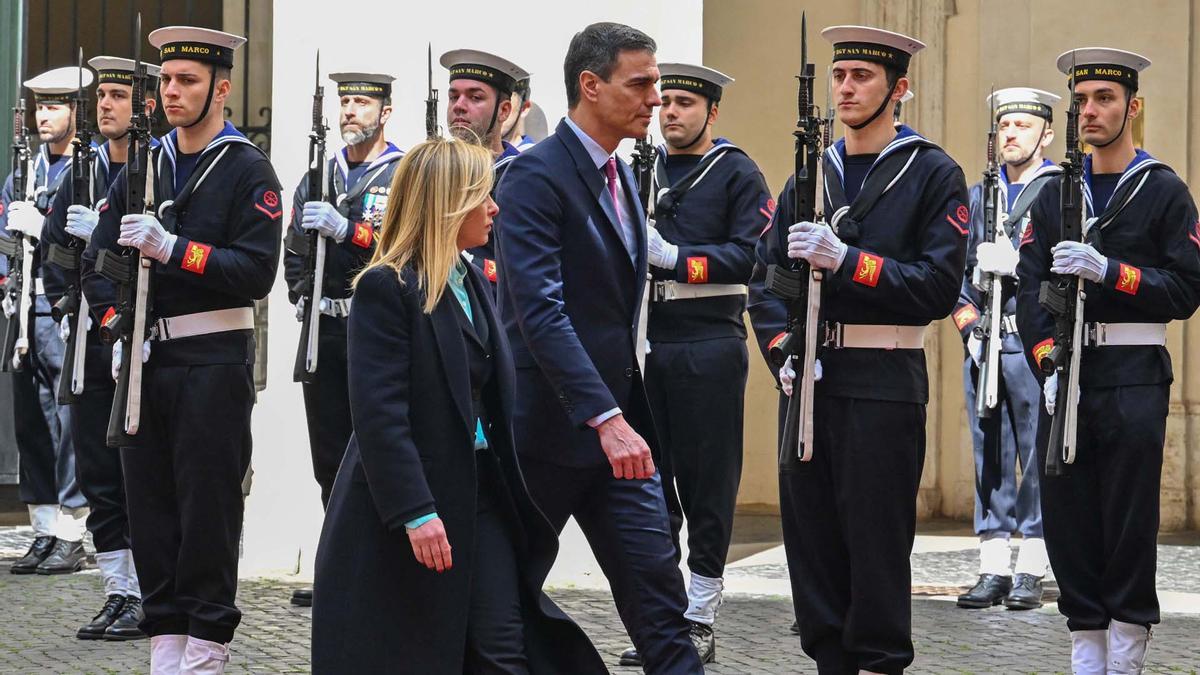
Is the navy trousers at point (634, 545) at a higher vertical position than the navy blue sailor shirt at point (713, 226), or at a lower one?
lower

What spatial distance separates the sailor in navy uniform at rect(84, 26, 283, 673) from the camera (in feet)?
20.7

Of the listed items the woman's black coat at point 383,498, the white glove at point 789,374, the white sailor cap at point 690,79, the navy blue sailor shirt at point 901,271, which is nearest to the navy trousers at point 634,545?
the woman's black coat at point 383,498

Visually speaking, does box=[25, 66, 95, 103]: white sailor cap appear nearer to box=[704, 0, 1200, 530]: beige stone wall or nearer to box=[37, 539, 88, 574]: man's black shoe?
box=[37, 539, 88, 574]: man's black shoe

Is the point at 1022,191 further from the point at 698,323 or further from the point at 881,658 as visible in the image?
the point at 881,658

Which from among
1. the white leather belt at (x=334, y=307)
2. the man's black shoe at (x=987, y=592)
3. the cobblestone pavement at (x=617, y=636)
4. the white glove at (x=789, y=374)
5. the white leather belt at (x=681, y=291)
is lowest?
the cobblestone pavement at (x=617, y=636)

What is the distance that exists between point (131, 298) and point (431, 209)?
83.5 inches

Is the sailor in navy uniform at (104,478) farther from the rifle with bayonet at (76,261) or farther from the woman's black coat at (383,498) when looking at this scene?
the woman's black coat at (383,498)

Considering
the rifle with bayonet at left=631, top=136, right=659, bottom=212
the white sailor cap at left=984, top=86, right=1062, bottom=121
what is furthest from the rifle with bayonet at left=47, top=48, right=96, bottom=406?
the white sailor cap at left=984, top=86, right=1062, bottom=121

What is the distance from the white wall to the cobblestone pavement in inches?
12.6

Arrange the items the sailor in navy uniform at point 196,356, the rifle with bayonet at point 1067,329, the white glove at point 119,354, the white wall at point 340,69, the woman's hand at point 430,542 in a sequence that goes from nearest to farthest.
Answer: the woman's hand at point 430,542 < the sailor in navy uniform at point 196,356 < the white glove at point 119,354 < the rifle with bayonet at point 1067,329 < the white wall at point 340,69

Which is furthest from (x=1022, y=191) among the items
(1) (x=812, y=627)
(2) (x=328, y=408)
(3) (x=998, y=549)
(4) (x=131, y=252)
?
(4) (x=131, y=252)

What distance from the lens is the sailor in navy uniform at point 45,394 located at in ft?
32.6

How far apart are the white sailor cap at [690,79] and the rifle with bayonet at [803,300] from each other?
68.6 inches

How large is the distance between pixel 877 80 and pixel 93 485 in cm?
386
